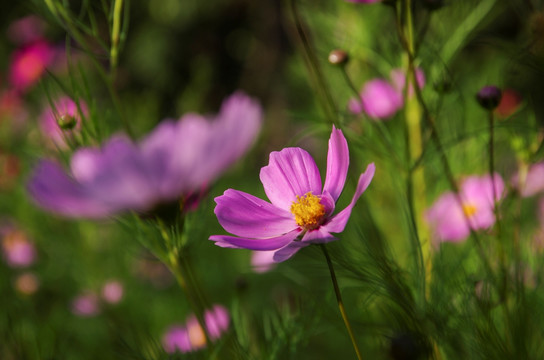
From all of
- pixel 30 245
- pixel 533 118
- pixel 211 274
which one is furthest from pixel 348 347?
pixel 30 245

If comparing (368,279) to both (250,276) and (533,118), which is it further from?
(250,276)

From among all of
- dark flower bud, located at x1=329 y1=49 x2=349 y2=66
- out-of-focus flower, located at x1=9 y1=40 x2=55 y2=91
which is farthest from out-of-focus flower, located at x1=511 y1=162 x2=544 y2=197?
out-of-focus flower, located at x1=9 y1=40 x2=55 y2=91

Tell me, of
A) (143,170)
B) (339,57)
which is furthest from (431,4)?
(143,170)

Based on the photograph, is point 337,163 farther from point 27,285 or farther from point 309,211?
point 27,285

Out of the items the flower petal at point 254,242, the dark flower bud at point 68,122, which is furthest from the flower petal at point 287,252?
the dark flower bud at point 68,122

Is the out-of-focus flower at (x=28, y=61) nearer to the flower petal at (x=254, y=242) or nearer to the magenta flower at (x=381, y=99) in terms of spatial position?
the magenta flower at (x=381, y=99)

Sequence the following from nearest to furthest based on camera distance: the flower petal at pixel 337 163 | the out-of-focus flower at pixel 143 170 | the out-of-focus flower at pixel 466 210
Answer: the out-of-focus flower at pixel 143 170 → the flower petal at pixel 337 163 → the out-of-focus flower at pixel 466 210

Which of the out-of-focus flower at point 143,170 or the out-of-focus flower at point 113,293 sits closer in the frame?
the out-of-focus flower at point 143,170
